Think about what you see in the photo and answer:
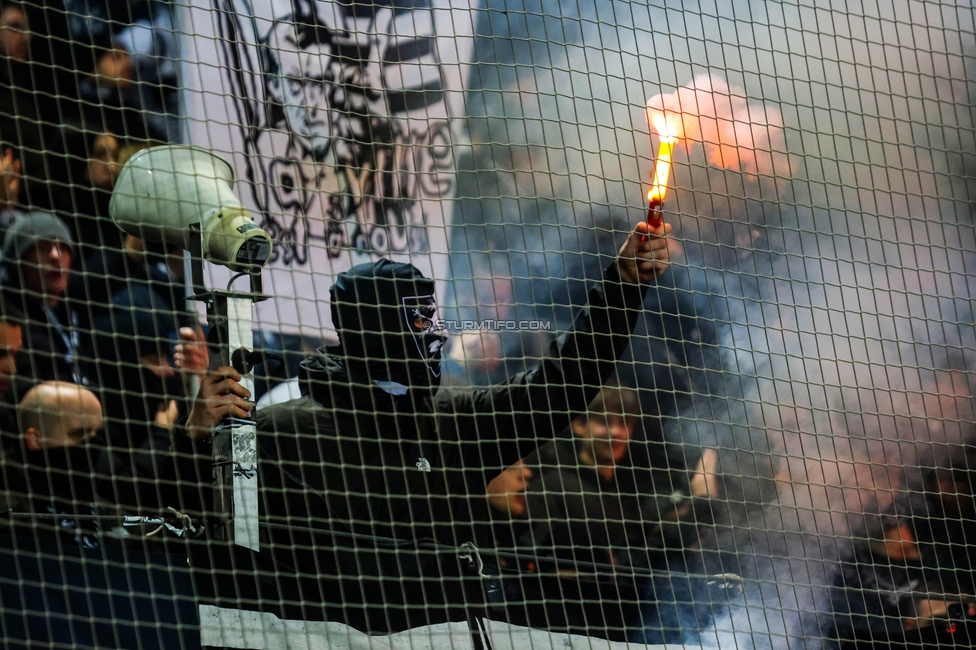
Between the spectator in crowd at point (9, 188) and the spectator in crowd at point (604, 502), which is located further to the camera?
the spectator in crowd at point (604, 502)

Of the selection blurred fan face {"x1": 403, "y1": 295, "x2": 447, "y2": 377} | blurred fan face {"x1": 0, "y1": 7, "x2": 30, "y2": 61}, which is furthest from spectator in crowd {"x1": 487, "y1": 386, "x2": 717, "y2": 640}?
blurred fan face {"x1": 0, "y1": 7, "x2": 30, "y2": 61}

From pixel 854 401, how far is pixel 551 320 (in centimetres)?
Result: 102

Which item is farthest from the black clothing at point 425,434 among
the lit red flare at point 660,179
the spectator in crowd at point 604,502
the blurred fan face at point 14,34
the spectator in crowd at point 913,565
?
the spectator in crowd at point 913,565

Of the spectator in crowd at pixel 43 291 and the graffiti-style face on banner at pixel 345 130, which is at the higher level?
the graffiti-style face on banner at pixel 345 130

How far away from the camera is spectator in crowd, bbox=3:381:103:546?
6.30ft

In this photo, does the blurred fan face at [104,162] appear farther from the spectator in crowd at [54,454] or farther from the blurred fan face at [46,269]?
the spectator in crowd at [54,454]

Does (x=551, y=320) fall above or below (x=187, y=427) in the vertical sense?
above

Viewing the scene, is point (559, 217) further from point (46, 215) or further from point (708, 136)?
point (46, 215)

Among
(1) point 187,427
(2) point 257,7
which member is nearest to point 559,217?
(2) point 257,7

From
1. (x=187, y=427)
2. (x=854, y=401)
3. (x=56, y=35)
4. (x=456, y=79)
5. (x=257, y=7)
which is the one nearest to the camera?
(x=187, y=427)

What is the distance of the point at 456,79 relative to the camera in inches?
113

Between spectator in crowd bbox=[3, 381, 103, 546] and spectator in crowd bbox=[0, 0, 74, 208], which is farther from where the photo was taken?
spectator in crowd bbox=[0, 0, 74, 208]

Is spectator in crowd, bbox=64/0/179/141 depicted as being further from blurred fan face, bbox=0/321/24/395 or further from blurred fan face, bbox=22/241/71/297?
blurred fan face, bbox=0/321/24/395

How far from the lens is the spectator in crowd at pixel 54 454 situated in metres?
1.92
